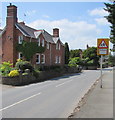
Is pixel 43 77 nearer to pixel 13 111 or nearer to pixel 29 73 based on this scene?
pixel 29 73

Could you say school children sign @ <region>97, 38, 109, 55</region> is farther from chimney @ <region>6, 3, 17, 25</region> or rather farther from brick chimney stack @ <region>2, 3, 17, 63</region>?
chimney @ <region>6, 3, 17, 25</region>

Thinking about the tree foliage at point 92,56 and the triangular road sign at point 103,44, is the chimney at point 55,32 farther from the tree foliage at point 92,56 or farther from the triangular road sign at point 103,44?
the triangular road sign at point 103,44

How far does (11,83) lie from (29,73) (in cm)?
374

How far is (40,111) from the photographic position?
341 inches

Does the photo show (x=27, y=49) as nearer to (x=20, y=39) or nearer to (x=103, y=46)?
(x=20, y=39)

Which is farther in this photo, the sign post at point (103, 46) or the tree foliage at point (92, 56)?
the tree foliage at point (92, 56)

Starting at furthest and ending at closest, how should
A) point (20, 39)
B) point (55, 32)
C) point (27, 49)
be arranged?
point (55, 32)
point (20, 39)
point (27, 49)

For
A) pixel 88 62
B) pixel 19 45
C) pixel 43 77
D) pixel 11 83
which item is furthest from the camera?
pixel 88 62

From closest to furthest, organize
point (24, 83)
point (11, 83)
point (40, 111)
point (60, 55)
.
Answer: point (40, 111), point (11, 83), point (24, 83), point (60, 55)

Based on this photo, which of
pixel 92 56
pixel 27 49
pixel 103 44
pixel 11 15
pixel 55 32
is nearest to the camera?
pixel 103 44

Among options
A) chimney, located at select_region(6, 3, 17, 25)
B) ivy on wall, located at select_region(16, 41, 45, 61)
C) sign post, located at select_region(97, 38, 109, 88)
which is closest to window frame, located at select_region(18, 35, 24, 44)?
ivy on wall, located at select_region(16, 41, 45, 61)

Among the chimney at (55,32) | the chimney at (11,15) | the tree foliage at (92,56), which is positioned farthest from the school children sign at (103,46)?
the tree foliage at (92,56)

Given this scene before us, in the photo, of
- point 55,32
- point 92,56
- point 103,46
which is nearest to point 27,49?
point 103,46

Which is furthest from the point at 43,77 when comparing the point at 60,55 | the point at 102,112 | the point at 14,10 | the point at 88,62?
the point at 88,62
